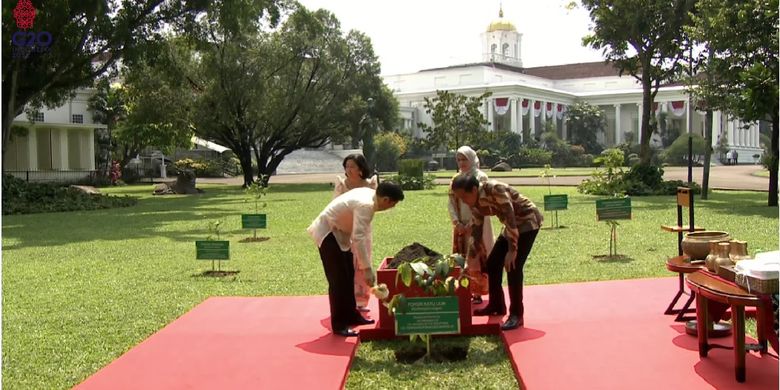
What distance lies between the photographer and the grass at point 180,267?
17.3 feet

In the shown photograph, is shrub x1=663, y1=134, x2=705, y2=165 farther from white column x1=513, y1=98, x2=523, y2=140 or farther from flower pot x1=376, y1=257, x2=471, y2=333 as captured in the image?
flower pot x1=376, y1=257, x2=471, y2=333

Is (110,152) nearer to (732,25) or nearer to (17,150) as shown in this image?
(17,150)

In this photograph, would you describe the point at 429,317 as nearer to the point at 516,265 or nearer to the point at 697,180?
the point at 516,265

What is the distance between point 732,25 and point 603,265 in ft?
37.2

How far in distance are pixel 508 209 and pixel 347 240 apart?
1171 mm

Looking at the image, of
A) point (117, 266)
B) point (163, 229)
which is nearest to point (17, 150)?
point (163, 229)

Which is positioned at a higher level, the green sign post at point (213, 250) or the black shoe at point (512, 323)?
the green sign post at point (213, 250)

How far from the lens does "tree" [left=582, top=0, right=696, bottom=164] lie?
2312 centimetres

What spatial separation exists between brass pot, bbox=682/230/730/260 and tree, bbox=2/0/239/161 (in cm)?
1672

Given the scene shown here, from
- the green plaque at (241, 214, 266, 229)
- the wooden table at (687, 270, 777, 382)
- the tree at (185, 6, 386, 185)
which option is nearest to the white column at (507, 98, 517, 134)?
the tree at (185, 6, 386, 185)

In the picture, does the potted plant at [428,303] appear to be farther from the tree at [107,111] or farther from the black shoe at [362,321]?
the tree at [107,111]

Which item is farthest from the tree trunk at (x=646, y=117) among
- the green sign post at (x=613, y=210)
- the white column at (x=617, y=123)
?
the white column at (x=617, y=123)

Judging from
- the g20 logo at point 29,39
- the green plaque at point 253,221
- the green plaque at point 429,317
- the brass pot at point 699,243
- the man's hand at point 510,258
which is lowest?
the green plaque at point 429,317

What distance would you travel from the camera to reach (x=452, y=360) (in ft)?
16.8
